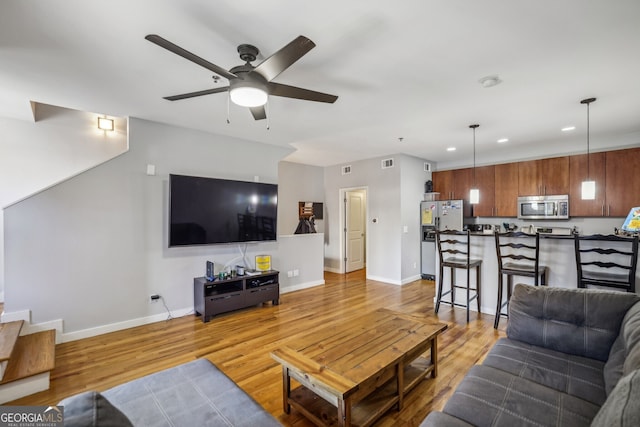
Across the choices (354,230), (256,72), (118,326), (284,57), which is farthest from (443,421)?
(354,230)

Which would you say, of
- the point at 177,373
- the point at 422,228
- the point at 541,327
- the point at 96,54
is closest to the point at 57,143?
the point at 96,54

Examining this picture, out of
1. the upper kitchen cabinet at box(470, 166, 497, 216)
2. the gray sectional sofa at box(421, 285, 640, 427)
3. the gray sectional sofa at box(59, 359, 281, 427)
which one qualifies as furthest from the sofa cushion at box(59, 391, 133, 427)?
the upper kitchen cabinet at box(470, 166, 497, 216)

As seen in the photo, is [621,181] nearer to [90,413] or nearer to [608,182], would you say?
[608,182]

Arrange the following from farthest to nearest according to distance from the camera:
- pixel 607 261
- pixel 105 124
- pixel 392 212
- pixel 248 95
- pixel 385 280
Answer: pixel 385 280 → pixel 392 212 → pixel 105 124 → pixel 607 261 → pixel 248 95

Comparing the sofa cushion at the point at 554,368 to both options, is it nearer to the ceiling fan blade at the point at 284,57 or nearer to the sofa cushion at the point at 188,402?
the sofa cushion at the point at 188,402

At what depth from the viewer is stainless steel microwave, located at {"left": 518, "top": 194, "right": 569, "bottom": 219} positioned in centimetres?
502

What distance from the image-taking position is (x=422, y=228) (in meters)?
6.27

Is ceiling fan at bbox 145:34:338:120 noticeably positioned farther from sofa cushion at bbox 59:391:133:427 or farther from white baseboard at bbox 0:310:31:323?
white baseboard at bbox 0:310:31:323

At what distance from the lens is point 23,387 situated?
226cm

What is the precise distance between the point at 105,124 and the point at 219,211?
2066mm

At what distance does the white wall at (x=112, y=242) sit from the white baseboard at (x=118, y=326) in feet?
0.12

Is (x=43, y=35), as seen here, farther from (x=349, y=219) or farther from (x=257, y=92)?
(x=349, y=219)

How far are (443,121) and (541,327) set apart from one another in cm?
275

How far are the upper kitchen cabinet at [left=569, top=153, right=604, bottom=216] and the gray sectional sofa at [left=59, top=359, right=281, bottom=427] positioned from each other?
231 inches
